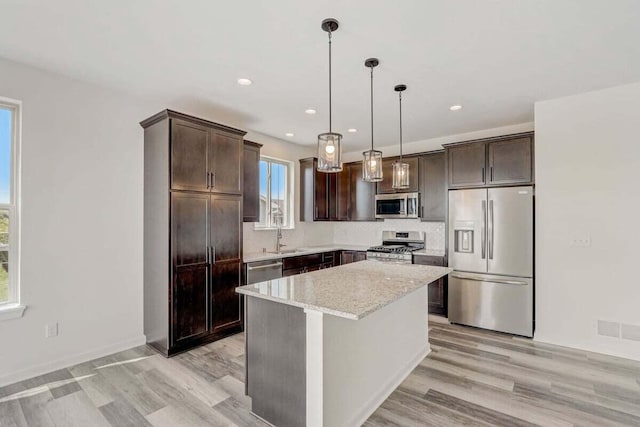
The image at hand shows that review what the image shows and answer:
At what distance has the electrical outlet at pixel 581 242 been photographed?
3.40m

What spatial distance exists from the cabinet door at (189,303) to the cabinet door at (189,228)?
110 mm

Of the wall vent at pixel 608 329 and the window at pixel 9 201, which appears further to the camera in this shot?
the wall vent at pixel 608 329

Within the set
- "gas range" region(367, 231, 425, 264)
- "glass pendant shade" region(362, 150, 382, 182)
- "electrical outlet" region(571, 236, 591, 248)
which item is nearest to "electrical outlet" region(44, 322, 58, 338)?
"glass pendant shade" region(362, 150, 382, 182)

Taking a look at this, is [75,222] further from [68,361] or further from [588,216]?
→ [588,216]

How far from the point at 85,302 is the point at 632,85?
593 cm

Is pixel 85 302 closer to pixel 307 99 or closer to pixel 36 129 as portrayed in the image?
pixel 36 129

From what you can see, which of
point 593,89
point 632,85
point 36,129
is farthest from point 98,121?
point 632,85

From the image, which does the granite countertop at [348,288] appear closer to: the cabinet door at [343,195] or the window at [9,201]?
the window at [9,201]

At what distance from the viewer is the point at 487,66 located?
2.81 metres

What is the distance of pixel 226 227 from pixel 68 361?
1.93 meters

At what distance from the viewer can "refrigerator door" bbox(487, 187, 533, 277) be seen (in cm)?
375

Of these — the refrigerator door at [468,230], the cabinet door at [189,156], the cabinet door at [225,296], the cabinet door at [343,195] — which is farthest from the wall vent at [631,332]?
the cabinet door at [189,156]

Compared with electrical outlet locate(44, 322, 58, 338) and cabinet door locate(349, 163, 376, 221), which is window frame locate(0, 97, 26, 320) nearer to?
electrical outlet locate(44, 322, 58, 338)

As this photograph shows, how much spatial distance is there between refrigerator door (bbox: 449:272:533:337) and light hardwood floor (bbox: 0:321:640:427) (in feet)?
1.51
